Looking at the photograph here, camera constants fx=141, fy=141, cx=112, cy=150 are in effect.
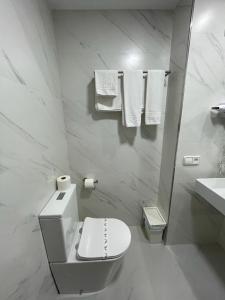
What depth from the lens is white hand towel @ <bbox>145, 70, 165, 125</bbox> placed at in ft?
4.33

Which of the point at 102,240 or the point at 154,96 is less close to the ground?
the point at 154,96

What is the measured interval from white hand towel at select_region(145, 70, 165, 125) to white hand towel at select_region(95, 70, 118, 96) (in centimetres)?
32

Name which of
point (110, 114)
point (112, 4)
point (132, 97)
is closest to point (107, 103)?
point (110, 114)

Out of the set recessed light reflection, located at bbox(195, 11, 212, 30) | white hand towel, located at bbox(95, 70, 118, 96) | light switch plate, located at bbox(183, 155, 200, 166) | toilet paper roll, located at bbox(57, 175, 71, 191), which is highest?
recessed light reflection, located at bbox(195, 11, 212, 30)

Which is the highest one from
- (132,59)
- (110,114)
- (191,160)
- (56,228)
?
(132,59)

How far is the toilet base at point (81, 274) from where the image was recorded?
1065 millimetres

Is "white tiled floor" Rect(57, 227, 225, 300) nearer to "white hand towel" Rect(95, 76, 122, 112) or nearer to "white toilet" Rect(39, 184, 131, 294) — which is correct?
"white toilet" Rect(39, 184, 131, 294)

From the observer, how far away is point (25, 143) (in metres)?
0.82

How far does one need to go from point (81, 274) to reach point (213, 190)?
1.26 metres

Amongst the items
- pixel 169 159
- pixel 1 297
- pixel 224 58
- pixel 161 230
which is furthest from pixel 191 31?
pixel 1 297

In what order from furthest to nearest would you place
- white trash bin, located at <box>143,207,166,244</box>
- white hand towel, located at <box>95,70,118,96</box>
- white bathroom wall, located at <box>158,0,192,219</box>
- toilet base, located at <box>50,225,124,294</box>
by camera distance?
white trash bin, located at <box>143,207,166,244</box>
white hand towel, located at <box>95,70,118,96</box>
white bathroom wall, located at <box>158,0,192,219</box>
toilet base, located at <box>50,225,124,294</box>

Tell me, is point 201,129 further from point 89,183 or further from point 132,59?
point 89,183

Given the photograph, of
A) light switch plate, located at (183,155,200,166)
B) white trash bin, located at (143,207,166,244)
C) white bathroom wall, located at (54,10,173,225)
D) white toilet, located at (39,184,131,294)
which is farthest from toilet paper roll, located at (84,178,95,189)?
light switch plate, located at (183,155,200,166)

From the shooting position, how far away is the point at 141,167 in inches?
66.3
